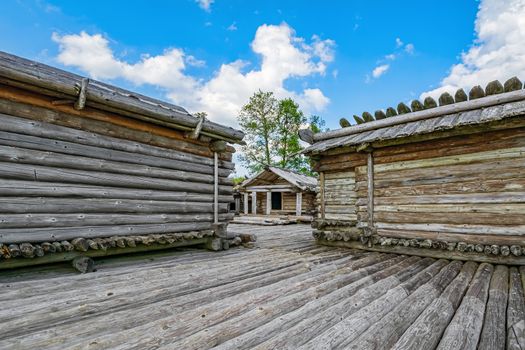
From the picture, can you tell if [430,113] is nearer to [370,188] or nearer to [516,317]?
[370,188]

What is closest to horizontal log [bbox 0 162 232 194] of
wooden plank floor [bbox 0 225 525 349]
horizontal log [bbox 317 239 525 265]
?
wooden plank floor [bbox 0 225 525 349]

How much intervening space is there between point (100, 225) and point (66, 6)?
7858 millimetres

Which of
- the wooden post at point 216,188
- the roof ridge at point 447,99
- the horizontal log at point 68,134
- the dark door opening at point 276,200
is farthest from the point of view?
the dark door opening at point 276,200

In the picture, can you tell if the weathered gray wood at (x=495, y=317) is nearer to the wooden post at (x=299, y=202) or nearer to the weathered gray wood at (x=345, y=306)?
the weathered gray wood at (x=345, y=306)

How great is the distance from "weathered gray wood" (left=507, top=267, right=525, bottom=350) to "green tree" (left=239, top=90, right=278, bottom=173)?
83.9ft

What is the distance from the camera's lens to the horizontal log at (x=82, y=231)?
12.2 feet

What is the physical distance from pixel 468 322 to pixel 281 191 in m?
16.4

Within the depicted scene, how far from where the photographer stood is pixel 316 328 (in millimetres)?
2246

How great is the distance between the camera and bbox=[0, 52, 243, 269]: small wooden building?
3793 mm

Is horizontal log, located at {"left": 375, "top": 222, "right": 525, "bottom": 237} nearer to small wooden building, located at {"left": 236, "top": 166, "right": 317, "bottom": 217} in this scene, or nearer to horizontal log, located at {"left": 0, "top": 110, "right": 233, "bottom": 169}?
horizontal log, located at {"left": 0, "top": 110, "right": 233, "bottom": 169}

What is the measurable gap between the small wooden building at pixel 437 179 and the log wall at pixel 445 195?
0.6 inches

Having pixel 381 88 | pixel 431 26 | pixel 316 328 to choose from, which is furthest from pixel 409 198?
pixel 381 88

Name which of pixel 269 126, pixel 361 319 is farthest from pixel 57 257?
pixel 269 126

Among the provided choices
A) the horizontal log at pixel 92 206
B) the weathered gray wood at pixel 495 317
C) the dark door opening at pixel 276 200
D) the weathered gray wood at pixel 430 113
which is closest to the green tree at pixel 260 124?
the dark door opening at pixel 276 200
